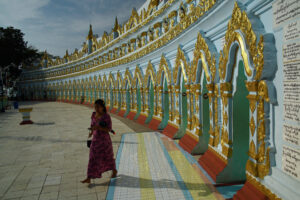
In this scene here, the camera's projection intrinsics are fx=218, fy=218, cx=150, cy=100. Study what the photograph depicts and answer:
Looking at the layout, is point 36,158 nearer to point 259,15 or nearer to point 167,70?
point 167,70

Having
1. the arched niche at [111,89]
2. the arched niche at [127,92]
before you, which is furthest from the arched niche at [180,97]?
the arched niche at [111,89]

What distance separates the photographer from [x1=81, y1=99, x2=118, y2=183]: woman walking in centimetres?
444

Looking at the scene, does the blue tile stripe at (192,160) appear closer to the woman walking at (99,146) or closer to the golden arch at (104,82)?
the woman walking at (99,146)

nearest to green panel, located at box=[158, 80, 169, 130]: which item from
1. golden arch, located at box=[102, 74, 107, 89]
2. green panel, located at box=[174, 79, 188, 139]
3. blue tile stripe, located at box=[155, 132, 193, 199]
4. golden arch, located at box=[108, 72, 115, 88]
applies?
green panel, located at box=[174, 79, 188, 139]

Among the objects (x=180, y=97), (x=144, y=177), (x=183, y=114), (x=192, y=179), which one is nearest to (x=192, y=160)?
(x=192, y=179)

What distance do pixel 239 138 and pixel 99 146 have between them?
114 inches

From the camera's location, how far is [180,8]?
299 inches

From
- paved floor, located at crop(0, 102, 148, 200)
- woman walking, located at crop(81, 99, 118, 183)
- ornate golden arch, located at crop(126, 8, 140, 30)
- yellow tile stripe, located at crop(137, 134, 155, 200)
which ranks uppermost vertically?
ornate golden arch, located at crop(126, 8, 140, 30)

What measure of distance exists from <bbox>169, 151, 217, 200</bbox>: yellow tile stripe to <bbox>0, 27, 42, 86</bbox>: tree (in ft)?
143

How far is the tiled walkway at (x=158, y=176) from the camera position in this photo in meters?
4.07

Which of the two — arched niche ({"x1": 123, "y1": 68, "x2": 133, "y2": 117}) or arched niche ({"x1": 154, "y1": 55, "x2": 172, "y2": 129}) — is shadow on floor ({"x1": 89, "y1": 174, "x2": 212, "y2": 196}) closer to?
arched niche ({"x1": 154, "y1": 55, "x2": 172, "y2": 129})

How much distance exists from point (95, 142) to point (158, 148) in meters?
3.04

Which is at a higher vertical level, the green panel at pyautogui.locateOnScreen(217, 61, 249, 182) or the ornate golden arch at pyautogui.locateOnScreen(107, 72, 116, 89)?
the ornate golden arch at pyautogui.locateOnScreen(107, 72, 116, 89)

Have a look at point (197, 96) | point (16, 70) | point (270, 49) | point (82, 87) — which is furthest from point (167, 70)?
point (16, 70)
